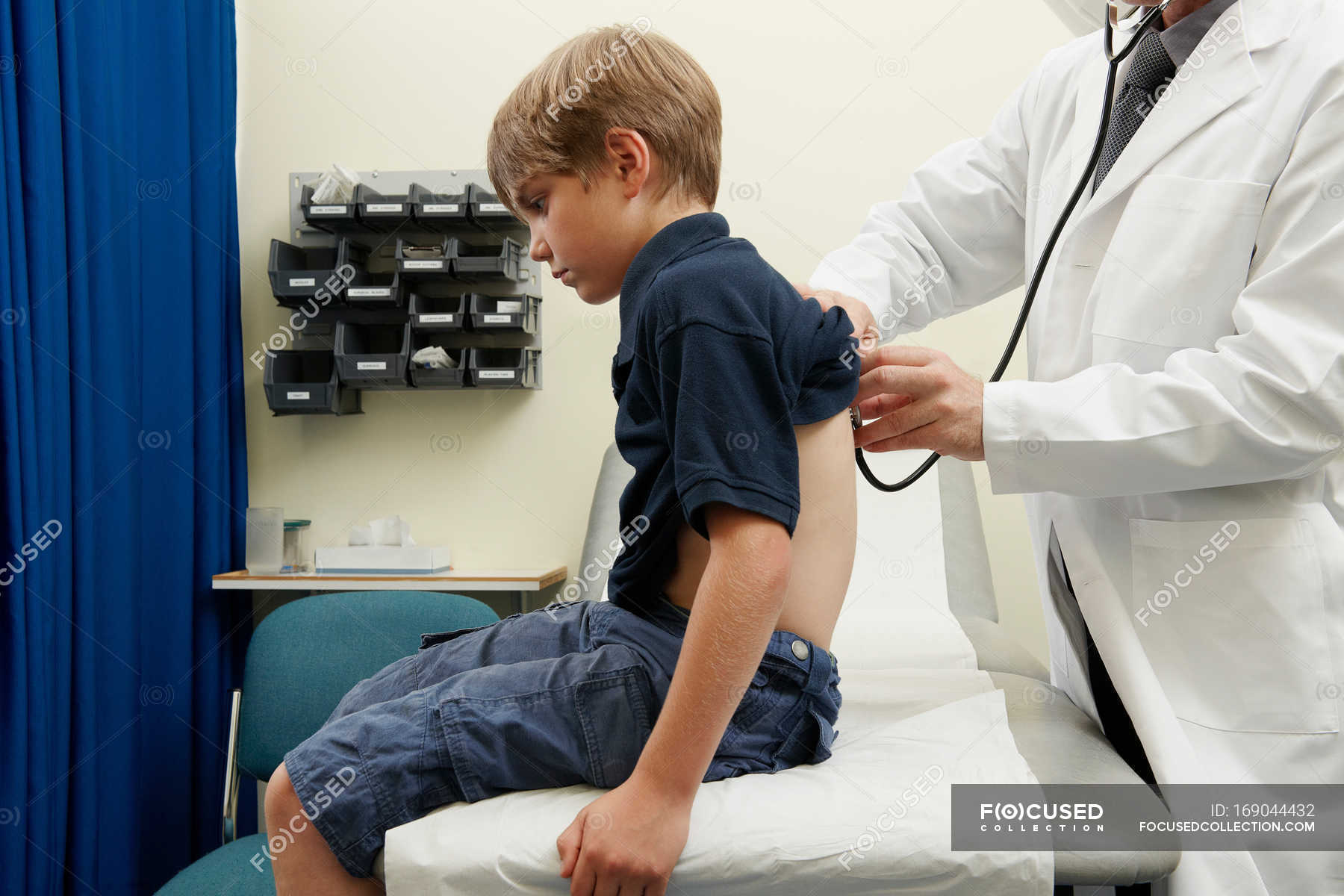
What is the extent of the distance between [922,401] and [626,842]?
501mm

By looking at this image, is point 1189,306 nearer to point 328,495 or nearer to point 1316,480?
point 1316,480

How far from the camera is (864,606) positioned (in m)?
1.64

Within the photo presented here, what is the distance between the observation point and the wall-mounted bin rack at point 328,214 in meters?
2.12

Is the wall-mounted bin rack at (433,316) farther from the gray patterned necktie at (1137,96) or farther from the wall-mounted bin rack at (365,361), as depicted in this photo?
the gray patterned necktie at (1137,96)

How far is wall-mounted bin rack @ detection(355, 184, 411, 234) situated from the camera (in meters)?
2.11

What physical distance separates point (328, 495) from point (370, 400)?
0.27m

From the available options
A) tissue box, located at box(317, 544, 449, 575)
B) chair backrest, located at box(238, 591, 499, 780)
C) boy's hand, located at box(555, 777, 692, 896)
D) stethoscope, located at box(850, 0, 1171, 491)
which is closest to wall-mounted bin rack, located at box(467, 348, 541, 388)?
tissue box, located at box(317, 544, 449, 575)

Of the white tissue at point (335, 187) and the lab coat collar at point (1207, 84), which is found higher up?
the white tissue at point (335, 187)

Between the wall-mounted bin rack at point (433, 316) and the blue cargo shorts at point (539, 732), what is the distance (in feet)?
4.53

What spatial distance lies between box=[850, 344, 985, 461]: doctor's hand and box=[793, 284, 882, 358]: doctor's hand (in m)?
0.05

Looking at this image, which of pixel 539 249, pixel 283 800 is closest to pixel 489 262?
pixel 539 249

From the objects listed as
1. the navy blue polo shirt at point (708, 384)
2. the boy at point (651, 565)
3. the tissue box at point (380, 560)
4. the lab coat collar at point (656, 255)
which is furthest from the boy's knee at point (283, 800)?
the tissue box at point (380, 560)

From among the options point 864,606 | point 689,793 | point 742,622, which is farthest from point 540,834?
point 864,606

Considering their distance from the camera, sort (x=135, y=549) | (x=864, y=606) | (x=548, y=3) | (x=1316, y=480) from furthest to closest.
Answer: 1. (x=548, y=3)
2. (x=135, y=549)
3. (x=864, y=606)
4. (x=1316, y=480)
